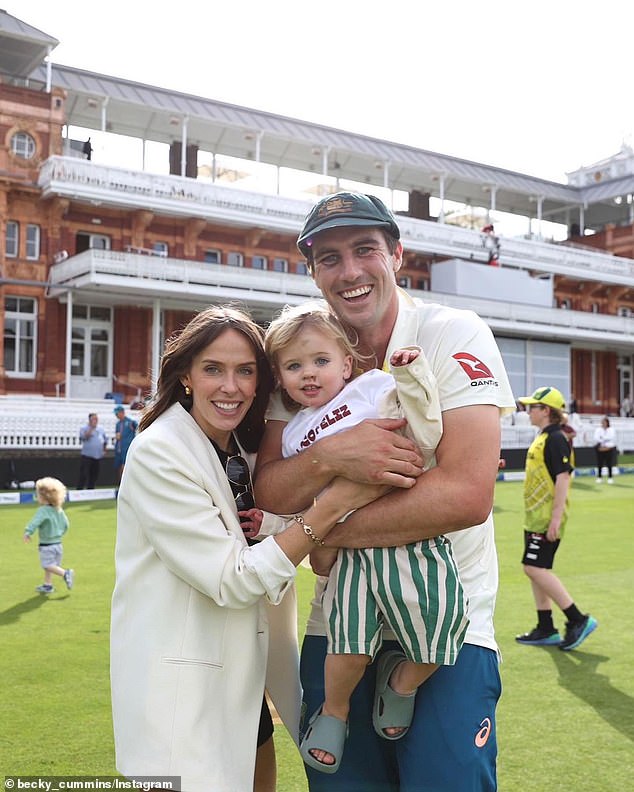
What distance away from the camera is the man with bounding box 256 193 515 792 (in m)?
2.28

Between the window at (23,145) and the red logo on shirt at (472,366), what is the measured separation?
93.4 ft

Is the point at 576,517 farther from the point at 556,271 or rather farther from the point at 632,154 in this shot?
the point at 632,154

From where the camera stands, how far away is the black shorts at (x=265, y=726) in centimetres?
287

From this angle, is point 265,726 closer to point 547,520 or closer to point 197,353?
point 197,353

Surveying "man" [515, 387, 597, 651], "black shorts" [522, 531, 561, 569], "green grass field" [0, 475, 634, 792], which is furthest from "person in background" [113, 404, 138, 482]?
"black shorts" [522, 531, 561, 569]

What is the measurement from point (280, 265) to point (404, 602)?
31.4 meters

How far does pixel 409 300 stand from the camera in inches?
107

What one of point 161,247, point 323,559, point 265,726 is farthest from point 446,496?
point 161,247

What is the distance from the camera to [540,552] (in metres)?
6.51

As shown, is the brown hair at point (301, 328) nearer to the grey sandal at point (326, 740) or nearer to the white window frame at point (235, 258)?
the grey sandal at point (326, 740)

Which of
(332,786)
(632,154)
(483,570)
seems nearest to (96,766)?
(332,786)

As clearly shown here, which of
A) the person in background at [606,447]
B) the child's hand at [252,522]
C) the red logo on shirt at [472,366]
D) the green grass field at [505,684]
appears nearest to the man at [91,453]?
the green grass field at [505,684]

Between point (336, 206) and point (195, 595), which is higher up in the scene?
point (336, 206)

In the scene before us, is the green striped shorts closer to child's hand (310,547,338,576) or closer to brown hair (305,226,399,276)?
child's hand (310,547,338,576)
